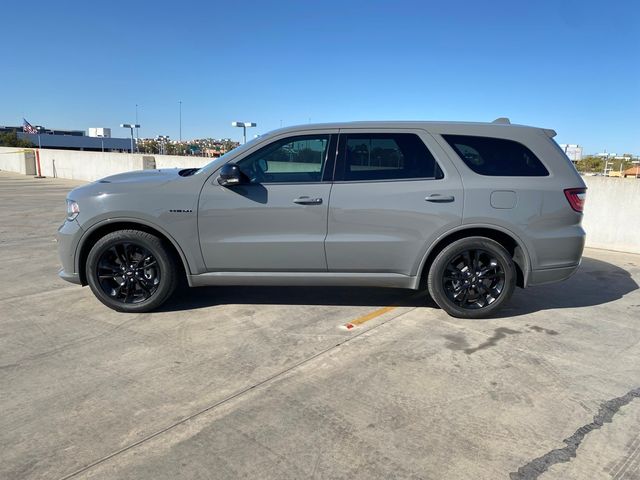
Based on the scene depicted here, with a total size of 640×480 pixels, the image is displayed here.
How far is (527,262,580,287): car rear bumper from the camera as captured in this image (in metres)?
4.48

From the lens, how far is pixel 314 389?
10.5 ft

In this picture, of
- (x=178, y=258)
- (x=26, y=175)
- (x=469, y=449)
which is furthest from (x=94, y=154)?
(x=469, y=449)

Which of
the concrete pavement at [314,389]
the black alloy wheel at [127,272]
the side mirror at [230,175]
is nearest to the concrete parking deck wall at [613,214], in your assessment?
the concrete pavement at [314,389]

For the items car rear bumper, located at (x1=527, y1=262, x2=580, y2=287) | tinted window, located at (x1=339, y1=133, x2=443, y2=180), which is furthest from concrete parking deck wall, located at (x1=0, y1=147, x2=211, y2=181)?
car rear bumper, located at (x1=527, y1=262, x2=580, y2=287)

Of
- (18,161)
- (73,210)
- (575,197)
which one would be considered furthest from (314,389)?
(18,161)

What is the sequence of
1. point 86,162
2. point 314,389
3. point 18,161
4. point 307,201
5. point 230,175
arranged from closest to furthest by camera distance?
point 314,389
point 230,175
point 307,201
point 86,162
point 18,161

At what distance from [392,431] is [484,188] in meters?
2.50

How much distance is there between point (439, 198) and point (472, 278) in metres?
0.86

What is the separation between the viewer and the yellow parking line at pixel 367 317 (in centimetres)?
434

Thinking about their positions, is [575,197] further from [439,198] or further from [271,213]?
[271,213]

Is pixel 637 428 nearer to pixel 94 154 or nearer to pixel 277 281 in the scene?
pixel 277 281

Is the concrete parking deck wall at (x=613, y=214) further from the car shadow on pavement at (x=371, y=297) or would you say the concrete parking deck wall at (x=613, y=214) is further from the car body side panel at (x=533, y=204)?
the car body side panel at (x=533, y=204)

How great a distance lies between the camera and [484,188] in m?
4.35

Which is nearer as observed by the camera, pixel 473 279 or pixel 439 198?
pixel 439 198
